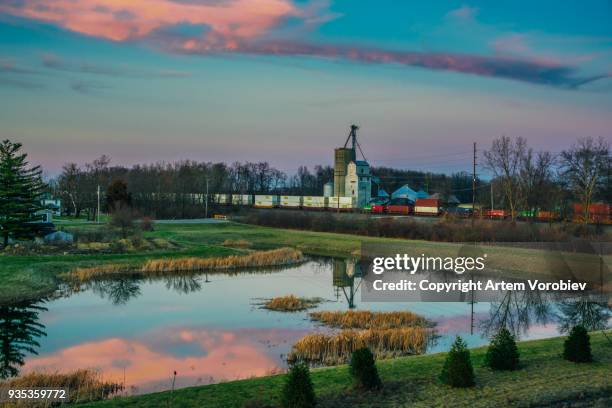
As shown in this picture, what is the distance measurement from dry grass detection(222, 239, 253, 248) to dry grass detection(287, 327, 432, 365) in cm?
3530

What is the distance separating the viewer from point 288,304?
2516 cm

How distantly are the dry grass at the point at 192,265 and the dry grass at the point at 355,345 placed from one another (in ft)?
62.2

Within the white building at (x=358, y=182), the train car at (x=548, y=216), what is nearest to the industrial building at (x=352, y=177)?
the white building at (x=358, y=182)

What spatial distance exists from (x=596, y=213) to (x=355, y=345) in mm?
49008

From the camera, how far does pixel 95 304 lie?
26016mm

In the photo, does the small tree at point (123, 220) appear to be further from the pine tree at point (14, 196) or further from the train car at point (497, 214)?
the train car at point (497, 214)

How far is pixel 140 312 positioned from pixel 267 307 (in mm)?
5394

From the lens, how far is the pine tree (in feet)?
124

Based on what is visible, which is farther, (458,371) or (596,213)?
(596,213)

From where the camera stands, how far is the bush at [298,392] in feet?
32.7

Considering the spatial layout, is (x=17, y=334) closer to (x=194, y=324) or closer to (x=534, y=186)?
(x=194, y=324)

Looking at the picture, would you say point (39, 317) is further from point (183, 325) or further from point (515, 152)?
point (515, 152)

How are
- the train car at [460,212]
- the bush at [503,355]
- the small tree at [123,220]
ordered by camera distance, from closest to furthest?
the bush at [503,355], the small tree at [123,220], the train car at [460,212]

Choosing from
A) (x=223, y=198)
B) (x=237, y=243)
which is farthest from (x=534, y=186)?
(x=223, y=198)
